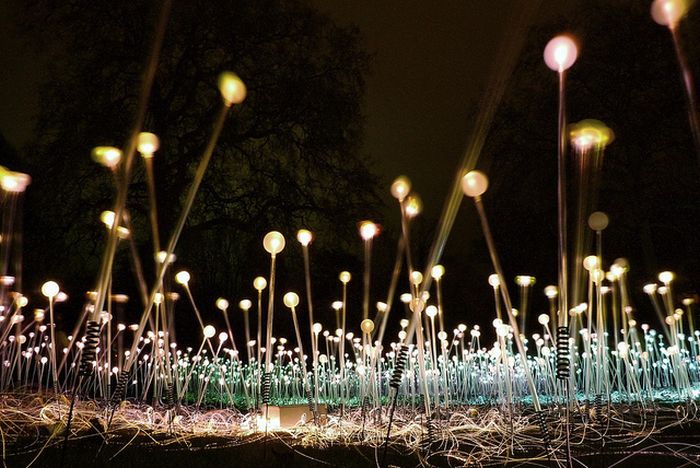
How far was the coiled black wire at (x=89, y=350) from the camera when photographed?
181 inches

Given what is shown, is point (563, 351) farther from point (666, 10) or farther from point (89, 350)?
point (89, 350)

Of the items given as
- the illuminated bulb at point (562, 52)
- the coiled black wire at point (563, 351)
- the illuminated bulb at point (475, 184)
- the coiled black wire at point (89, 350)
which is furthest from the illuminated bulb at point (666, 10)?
the coiled black wire at point (89, 350)

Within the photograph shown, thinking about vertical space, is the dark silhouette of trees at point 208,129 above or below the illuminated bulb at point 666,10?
above

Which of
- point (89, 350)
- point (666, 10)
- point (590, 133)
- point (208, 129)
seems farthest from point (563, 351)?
point (208, 129)

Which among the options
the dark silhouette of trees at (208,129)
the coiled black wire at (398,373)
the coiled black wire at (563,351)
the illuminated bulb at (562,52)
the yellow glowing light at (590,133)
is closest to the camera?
the coiled black wire at (563,351)

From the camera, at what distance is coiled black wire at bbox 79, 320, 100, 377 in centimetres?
460

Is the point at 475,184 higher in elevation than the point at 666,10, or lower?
lower

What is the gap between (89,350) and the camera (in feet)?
15.4

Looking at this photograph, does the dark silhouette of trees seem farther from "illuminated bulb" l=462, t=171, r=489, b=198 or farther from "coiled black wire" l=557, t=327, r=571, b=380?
"coiled black wire" l=557, t=327, r=571, b=380

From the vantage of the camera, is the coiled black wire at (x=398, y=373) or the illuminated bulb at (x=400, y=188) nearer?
the coiled black wire at (x=398, y=373)

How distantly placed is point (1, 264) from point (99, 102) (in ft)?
14.1

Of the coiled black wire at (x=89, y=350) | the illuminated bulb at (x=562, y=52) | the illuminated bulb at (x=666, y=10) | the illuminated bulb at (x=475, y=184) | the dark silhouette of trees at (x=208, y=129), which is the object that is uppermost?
the dark silhouette of trees at (x=208, y=129)

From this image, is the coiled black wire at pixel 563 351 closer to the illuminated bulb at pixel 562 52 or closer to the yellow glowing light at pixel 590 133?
the yellow glowing light at pixel 590 133

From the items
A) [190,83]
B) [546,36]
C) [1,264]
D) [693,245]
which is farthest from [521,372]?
[1,264]
